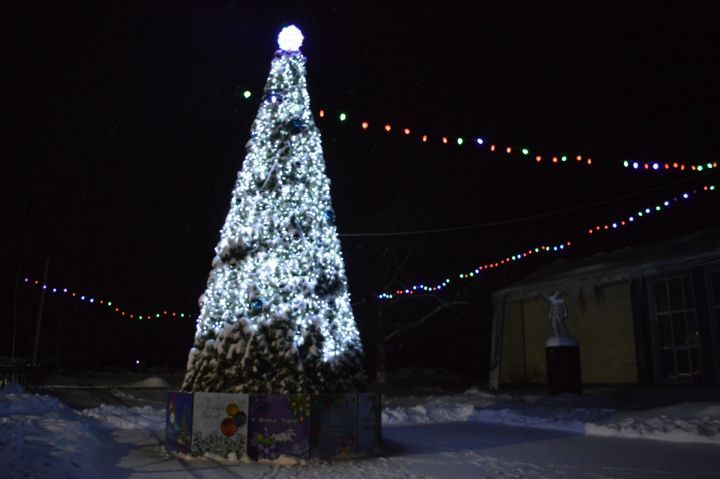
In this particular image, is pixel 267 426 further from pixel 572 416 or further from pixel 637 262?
pixel 637 262

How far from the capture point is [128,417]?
1196 cm

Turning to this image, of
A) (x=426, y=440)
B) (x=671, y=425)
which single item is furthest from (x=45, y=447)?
(x=671, y=425)

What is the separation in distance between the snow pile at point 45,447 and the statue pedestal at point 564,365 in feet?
35.0

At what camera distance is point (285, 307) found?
7.94m

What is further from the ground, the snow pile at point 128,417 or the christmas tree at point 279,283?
the christmas tree at point 279,283

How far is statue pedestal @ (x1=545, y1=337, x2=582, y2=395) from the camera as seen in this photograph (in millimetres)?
14992

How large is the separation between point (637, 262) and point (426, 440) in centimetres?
887

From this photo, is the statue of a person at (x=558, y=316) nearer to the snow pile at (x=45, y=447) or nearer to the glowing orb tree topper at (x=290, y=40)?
the glowing orb tree topper at (x=290, y=40)

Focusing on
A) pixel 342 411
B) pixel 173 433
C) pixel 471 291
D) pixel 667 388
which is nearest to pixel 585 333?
pixel 667 388

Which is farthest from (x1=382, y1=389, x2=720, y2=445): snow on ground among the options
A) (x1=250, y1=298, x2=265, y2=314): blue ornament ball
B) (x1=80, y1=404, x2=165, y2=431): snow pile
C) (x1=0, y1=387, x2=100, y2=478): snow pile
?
(x1=0, y1=387, x2=100, y2=478): snow pile

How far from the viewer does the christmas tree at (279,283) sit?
7.76m

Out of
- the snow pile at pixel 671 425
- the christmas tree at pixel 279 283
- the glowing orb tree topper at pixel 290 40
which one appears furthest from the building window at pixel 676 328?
the glowing orb tree topper at pixel 290 40

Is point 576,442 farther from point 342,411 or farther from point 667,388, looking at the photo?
point 667,388

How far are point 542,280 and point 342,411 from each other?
12281mm
